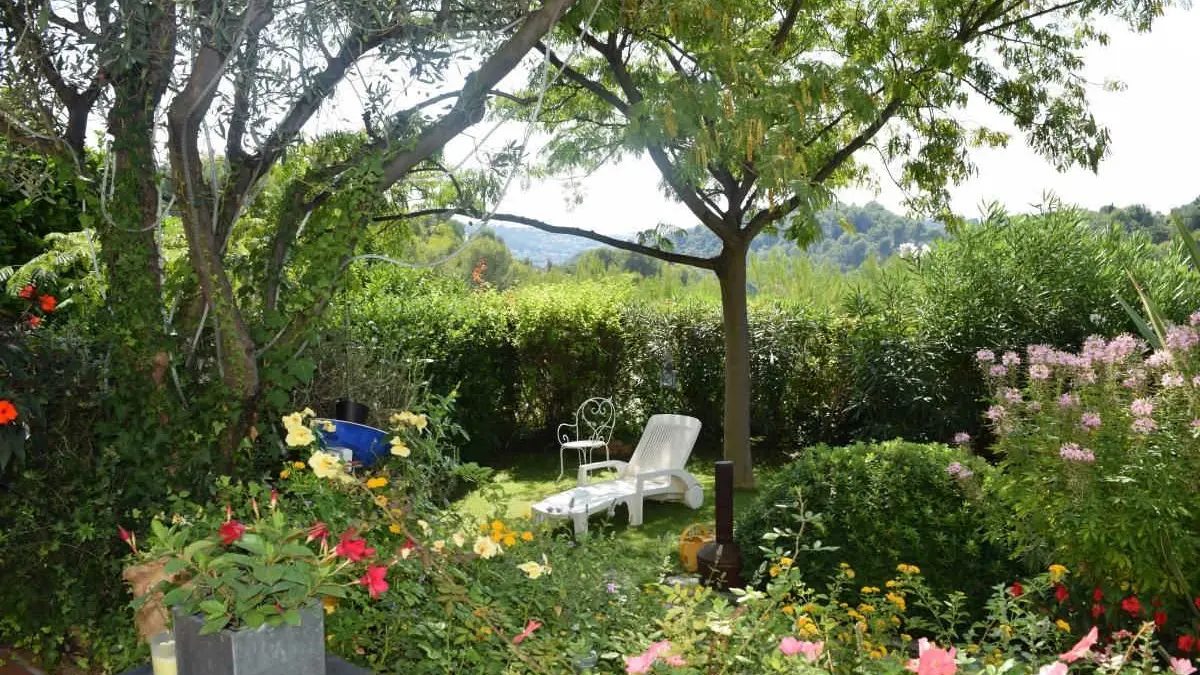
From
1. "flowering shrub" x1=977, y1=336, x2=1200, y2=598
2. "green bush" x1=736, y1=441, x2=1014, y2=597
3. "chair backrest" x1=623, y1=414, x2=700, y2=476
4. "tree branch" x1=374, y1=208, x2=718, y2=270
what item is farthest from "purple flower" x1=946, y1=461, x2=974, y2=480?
"tree branch" x1=374, y1=208, x2=718, y2=270

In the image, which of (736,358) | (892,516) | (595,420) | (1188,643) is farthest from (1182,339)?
(595,420)

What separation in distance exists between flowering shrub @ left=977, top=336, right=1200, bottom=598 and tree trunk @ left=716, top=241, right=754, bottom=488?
406cm

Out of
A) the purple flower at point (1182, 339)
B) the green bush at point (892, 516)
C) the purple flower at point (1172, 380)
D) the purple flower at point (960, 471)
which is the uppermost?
the purple flower at point (1182, 339)

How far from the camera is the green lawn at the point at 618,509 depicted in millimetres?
6715

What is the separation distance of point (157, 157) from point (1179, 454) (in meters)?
4.14

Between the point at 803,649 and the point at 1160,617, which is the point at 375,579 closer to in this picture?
the point at 803,649

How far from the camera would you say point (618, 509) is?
7547 millimetres

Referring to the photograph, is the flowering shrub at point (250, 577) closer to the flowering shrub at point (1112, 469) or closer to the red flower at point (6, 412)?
the red flower at point (6, 412)

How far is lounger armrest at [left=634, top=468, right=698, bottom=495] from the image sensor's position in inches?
270

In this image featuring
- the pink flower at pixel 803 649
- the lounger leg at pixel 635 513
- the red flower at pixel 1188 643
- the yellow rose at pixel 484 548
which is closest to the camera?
the pink flower at pixel 803 649

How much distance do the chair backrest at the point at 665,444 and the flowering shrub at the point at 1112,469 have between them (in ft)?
11.0

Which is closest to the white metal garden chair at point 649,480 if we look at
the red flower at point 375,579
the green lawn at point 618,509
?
the green lawn at point 618,509

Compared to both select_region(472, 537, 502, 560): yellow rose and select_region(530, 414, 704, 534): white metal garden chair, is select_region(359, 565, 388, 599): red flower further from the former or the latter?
select_region(530, 414, 704, 534): white metal garden chair

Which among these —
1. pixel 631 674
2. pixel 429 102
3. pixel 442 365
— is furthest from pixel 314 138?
pixel 442 365
